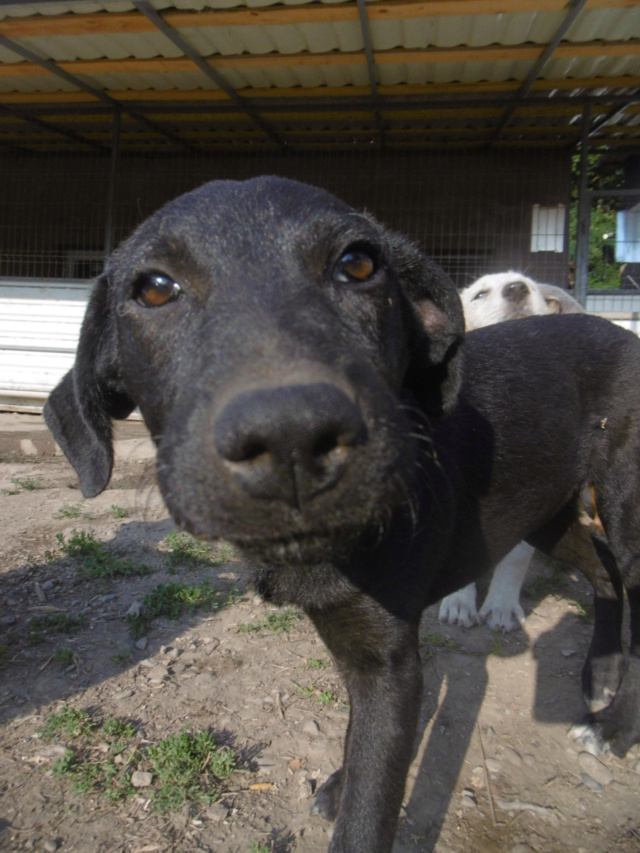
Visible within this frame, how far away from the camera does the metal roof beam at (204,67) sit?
18.3 ft

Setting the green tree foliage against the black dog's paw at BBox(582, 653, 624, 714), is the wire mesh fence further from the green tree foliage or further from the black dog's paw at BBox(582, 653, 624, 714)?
the black dog's paw at BBox(582, 653, 624, 714)

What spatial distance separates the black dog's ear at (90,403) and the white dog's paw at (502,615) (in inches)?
96.4

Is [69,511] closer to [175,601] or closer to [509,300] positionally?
[175,601]

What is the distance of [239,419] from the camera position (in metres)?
1.09

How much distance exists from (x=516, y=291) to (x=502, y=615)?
2233 mm

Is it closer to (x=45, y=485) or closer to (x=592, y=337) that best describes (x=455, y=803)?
(x=592, y=337)

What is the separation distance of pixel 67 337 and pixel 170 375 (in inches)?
282

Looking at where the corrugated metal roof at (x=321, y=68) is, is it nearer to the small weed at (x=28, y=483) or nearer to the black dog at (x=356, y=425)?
the small weed at (x=28, y=483)

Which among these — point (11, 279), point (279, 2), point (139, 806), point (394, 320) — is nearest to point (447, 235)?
point (279, 2)

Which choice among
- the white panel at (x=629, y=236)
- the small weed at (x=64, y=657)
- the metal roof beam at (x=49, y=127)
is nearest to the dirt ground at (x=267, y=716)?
the small weed at (x=64, y=657)

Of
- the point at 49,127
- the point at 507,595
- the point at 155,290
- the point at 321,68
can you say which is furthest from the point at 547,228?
the point at 155,290

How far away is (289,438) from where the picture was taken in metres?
1.07

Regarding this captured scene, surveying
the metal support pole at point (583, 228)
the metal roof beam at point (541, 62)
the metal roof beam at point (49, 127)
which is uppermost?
the metal roof beam at point (49, 127)

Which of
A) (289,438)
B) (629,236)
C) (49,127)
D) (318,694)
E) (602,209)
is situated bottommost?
(318,694)
